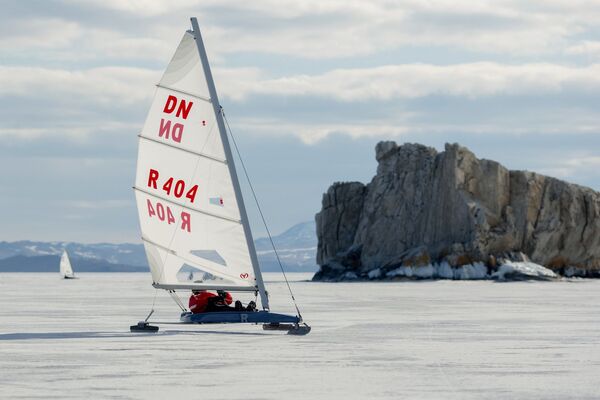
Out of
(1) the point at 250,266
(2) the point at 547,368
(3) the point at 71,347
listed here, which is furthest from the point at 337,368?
(1) the point at 250,266

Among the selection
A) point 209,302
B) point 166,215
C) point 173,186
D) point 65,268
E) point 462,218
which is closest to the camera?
point 173,186

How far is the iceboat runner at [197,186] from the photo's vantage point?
101 ft

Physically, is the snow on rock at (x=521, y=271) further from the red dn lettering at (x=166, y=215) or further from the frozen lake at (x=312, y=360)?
the red dn lettering at (x=166, y=215)

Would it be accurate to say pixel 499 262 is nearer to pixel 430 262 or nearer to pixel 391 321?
pixel 430 262

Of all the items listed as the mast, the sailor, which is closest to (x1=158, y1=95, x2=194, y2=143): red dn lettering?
the mast

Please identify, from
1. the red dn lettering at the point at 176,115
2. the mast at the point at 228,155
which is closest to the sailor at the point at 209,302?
the mast at the point at 228,155

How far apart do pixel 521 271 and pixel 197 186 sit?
295 feet

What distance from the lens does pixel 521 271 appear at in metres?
117

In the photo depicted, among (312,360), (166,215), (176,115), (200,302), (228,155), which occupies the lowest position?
(312,360)

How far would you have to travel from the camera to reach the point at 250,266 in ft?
101

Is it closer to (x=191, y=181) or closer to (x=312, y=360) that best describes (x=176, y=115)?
(x=191, y=181)

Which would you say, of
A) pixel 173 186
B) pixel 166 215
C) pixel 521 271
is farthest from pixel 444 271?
pixel 173 186

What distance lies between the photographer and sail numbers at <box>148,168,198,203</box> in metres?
31.0

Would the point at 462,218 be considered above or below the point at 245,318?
above
